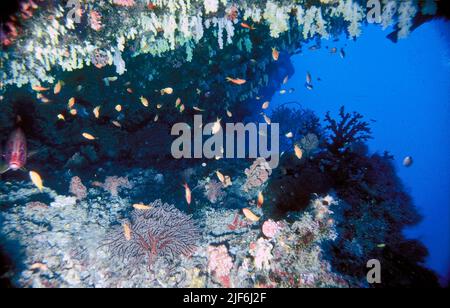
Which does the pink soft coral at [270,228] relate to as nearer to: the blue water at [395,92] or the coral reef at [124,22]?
the coral reef at [124,22]

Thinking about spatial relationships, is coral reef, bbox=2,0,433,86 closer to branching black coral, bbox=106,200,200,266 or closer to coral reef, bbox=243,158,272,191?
coral reef, bbox=243,158,272,191

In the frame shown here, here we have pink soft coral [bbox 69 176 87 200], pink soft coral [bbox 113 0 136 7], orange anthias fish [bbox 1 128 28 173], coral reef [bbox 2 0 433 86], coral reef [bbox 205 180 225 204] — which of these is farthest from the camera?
coral reef [bbox 205 180 225 204]

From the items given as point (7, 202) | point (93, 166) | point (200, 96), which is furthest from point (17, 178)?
point (200, 96)

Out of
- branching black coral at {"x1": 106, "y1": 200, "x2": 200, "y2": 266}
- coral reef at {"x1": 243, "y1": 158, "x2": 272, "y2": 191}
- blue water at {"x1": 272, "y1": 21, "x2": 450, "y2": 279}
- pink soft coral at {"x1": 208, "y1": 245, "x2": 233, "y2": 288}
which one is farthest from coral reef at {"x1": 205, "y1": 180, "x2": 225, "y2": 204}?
blue water at {"x1": 272, "y1": 21, "x2": 450, "y2": 279}

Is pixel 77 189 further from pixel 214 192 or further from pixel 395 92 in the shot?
pixel 395 92

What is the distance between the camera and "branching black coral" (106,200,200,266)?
4.54 meters

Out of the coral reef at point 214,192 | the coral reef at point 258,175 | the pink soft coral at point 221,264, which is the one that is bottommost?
the pink soft coral at point 221,264

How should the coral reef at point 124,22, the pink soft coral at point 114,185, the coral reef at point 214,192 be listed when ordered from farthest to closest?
the coral reef at point 214,192
the pink soft coral at point 114,185
the coral reef at point 124,22

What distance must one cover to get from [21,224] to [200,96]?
6.55m

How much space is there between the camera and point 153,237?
4.75 m

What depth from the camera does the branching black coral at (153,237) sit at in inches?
179

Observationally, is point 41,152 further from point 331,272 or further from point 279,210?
point 331,272

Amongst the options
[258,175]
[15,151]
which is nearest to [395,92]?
[258,175]

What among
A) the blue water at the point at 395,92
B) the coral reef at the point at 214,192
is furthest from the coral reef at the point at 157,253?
the blue water at the point at 395,92
